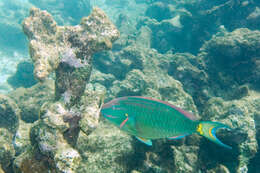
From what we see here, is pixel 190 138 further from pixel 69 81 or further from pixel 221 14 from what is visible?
pixel 221 14

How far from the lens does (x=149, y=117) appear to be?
2043 mm

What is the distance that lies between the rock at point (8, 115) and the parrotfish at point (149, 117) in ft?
6.61

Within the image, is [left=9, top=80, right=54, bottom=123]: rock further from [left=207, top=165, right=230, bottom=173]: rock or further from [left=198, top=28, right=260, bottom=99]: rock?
[left=198, top=28, right=260, bottom=99]: rock

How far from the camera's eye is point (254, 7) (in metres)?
9.31

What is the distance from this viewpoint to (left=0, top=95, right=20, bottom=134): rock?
9.70 ft

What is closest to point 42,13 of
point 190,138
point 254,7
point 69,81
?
point 69,81

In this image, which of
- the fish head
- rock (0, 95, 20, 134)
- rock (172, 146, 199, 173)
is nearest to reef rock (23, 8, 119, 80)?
the fish head

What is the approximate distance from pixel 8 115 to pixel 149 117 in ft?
8.56

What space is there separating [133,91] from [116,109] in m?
2.71

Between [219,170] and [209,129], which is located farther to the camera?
[219,170]

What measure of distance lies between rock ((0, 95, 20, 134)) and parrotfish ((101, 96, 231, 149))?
201 cm

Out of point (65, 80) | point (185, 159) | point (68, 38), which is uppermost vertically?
point (68, 38)

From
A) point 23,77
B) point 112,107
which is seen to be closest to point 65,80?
point 112,107

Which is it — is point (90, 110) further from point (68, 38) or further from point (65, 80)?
point (68, 38)
